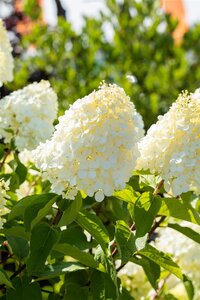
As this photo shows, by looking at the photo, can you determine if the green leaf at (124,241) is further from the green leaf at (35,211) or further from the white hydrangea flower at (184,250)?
the white hydrangea flower at (184,250)

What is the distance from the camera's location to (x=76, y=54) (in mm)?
7004

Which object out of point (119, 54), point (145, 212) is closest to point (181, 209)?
point (145, 212)

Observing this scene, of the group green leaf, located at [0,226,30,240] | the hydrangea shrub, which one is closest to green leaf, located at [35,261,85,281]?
the hydrangea shrub

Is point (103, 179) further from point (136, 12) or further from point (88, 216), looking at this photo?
point (136, 12)

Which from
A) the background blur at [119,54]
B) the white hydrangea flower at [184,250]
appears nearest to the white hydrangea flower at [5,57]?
the white hydrangea flower at [184,250]

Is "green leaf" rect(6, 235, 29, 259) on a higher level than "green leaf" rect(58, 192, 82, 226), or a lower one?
higher

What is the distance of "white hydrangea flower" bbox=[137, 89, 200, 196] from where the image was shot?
4.58 feet

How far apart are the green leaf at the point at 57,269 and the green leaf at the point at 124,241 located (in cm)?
18

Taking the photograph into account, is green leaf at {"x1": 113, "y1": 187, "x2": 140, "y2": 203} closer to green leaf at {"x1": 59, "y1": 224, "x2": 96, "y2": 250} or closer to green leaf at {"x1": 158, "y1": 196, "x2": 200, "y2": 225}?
green leaf at {"x1": 158, "y1": 196, "x2": 200, "y2": 225}

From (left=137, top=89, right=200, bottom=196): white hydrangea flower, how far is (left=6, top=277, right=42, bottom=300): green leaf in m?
0.38

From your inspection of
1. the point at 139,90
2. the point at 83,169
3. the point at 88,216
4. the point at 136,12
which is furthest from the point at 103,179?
the point at 136,12

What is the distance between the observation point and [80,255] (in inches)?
59.6

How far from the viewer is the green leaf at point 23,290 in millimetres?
1543

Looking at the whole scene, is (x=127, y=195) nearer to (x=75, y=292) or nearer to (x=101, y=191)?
(x=101, y=191)
